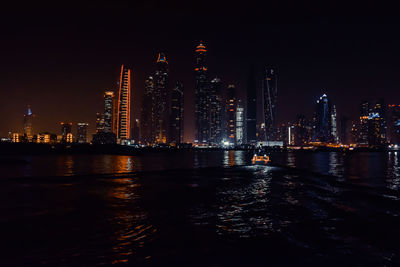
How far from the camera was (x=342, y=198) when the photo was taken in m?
24.8

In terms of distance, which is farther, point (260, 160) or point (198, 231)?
point (260, 160)

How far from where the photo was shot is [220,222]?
52.5 ft

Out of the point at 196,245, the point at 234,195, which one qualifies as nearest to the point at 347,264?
the point at 196,245

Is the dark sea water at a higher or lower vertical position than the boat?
lower

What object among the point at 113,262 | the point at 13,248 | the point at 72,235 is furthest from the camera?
the point at 72,235

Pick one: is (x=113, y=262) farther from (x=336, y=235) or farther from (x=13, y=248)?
(x=336, y=235)

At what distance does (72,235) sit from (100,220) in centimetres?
293

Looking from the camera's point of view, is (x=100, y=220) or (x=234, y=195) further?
(x=234, y=195)

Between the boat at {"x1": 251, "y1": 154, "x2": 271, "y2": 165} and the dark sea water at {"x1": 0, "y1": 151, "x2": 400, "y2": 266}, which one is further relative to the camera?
the boat at {"x1": 251, "y1": 154, "x2": 271, "y2": 165}

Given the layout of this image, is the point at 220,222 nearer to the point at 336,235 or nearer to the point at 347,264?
the point at 336,235

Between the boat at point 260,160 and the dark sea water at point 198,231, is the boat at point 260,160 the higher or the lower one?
the higher one

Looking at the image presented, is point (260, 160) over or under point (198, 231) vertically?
over

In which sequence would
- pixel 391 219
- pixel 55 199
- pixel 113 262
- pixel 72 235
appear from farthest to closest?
pixel 55 199, pixel 391 219, pixel 72 235, pixel 113 262

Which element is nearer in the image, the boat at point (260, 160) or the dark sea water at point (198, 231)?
the dark sea water at point (198, 231)
